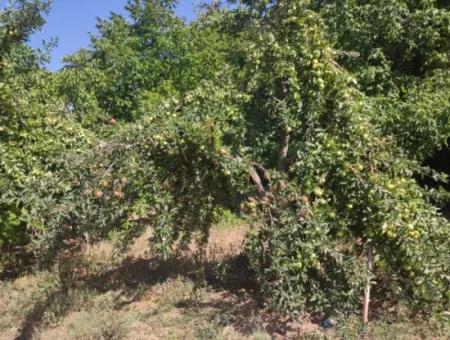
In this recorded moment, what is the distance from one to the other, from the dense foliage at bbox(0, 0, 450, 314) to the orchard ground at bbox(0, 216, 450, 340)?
0.31 metres

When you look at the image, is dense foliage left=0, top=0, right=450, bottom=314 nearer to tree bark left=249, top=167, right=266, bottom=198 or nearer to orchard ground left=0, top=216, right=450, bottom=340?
tree bark left=249, top=167, right=266, bottom=198

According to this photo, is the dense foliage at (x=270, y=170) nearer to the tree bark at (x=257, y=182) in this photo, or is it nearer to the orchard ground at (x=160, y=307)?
the tree bark at (x=257, y=182)

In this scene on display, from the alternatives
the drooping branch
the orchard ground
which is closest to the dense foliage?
the drooping branch

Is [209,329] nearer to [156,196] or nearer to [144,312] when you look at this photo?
[144,312]

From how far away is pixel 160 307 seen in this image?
16.5 feet

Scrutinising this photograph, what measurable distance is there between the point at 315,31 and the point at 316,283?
205cm

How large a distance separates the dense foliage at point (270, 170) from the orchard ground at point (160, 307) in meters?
0.31

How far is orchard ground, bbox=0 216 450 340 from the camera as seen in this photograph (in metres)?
4.40

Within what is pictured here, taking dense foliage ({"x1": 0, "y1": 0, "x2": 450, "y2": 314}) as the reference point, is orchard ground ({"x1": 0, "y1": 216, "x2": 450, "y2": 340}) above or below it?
below

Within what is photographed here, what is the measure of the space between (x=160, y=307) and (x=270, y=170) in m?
1.74

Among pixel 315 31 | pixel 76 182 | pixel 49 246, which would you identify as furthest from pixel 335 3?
pixel 49 246

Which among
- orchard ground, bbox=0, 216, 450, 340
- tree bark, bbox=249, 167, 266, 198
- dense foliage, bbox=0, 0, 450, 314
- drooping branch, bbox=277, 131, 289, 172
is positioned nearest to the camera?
dense foliage, bbox=0, 0, 450, 314

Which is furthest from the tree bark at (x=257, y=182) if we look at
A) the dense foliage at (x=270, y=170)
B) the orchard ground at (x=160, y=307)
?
the orchard ground at (x=160, y=307)

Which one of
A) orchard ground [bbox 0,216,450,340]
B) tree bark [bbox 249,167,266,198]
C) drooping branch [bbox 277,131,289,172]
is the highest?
drooping branch [bbox 277,131,289,172]
